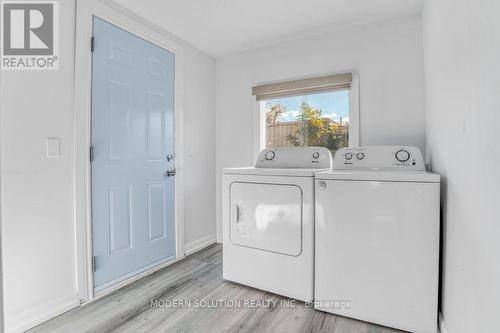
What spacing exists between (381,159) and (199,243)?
78.8 inches

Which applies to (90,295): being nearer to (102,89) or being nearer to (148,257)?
(148,257)

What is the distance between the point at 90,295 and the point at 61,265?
1.03ft

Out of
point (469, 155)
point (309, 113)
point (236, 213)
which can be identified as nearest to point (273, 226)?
point (236, 213)

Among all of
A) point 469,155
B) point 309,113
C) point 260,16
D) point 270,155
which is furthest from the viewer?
point 309,113

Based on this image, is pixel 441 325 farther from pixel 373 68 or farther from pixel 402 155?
pixel 373 68

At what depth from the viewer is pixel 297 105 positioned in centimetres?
273

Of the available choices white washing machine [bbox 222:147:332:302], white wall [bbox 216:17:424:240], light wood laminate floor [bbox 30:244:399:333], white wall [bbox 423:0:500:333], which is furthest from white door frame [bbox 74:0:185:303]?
white wall [bbox 423:0:500:333]

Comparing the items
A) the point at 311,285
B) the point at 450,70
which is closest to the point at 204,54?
the point at 450,70

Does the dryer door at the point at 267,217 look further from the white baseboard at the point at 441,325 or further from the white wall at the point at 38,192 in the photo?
the white wall at the point at 38,192

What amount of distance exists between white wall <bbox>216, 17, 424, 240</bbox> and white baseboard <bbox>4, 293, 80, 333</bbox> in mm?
1904

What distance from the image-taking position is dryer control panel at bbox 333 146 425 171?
1.80 metres

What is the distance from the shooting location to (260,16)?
219cm

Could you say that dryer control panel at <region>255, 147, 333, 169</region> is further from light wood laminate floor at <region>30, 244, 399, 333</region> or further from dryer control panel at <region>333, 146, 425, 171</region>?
light wood laminate floor at <region>30, 244, 399, 333</region>

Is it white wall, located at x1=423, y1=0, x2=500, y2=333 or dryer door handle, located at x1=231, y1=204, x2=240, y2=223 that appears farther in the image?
dryer door handle, located at x1=231, y1=204, x2=240, y2=223
